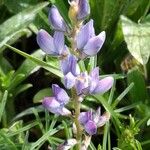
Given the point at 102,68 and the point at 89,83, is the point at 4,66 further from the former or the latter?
the point at 89,83

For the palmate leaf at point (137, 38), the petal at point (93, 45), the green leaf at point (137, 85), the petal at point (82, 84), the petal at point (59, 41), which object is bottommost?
the green leaf at point (137, 85)

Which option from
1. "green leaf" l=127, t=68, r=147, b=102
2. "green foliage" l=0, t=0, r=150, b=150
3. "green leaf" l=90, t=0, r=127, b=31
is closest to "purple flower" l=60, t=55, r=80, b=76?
"green foliage" l=0, t=0, r=150, b=150

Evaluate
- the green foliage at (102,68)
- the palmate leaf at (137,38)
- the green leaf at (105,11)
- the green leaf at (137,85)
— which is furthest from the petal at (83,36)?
the green leaf at (105,11)

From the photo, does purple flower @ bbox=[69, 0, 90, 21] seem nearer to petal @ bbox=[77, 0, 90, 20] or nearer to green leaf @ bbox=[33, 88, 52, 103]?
petal @ bbox=[77, 0, 90, 20]

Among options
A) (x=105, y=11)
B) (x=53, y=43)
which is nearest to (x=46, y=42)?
(x=53, y=43)

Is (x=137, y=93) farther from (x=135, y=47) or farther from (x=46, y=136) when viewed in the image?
(x=46, y=136)

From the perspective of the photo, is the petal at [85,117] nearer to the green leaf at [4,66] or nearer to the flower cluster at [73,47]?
the flower cluster at [73,47]

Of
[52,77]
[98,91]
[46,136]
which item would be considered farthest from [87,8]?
[52,77]
